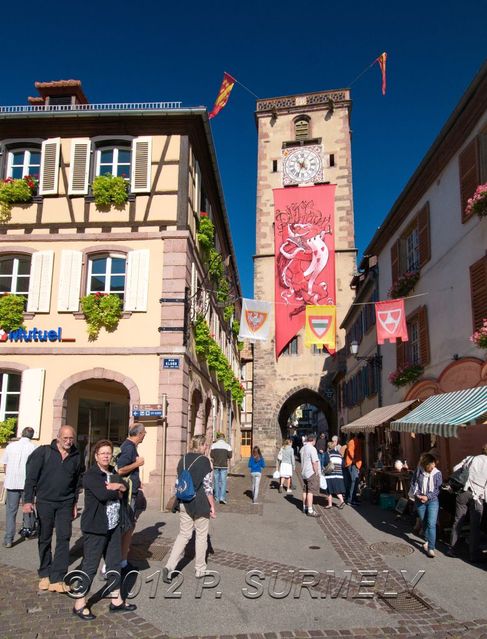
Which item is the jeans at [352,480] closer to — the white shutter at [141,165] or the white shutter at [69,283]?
the white shutter at [69,283]

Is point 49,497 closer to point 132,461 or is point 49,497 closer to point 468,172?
point 132,461

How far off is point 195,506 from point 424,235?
32.4ft

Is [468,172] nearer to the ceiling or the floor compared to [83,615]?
nearer to the ceiling

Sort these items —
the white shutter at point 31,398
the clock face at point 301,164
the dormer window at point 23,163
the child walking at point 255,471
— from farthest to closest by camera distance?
the clock face at point 301,164, the dormer window at point 23,163, the child walking at point 255,471, the white shutter at point 31,398

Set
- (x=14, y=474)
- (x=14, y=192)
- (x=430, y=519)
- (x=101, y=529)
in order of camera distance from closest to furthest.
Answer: (x=101, y=529) → (x=430, y=519) → (x=14, y=474) → (x=14, y=192)

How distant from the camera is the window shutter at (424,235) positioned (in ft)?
43.9

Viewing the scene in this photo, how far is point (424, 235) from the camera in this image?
1366cm

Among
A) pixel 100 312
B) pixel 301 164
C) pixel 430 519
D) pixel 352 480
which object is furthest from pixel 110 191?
pixel 301 164

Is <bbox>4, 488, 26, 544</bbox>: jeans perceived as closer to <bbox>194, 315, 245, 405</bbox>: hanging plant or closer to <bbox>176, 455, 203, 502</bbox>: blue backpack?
<bbox>176, 455, 203, 502</bbox>: blue backpack

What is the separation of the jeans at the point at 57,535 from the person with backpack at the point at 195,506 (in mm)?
1119

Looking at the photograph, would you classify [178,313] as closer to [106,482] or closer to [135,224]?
[135,224]

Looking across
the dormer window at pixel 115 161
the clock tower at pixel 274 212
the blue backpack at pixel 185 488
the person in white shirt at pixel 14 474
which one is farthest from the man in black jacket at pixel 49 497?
the clock tower at pixel 274 212

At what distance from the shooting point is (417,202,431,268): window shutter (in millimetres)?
13367

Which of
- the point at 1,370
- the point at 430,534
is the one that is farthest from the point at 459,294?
the point at 1,370
